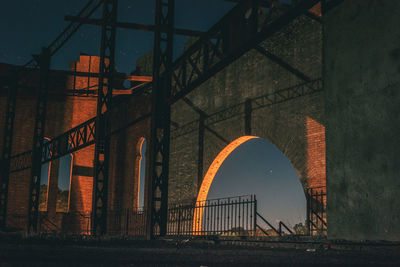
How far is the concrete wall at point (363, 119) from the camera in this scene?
15.7ft

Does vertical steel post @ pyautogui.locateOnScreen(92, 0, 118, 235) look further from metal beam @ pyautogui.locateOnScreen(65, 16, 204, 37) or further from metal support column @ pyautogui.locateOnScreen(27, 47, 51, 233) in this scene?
metal support column @ pyautogui.locateOnScreen(27, 47, 51, 233)

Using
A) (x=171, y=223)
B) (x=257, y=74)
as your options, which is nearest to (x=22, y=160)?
(x=171, y=223)

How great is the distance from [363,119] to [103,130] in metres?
11.5

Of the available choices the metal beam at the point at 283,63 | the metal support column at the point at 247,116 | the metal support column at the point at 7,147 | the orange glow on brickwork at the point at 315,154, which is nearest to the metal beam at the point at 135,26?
the metal beam at the point at 283,63

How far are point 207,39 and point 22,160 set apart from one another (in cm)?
1529

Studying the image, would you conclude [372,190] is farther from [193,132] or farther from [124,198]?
[124,198]

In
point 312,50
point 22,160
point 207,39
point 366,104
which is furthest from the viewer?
point 22,160

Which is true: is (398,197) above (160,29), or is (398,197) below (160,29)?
below

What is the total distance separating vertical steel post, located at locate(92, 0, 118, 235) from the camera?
47.9 ft

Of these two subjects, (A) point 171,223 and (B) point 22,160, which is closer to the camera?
(A) point 171,223

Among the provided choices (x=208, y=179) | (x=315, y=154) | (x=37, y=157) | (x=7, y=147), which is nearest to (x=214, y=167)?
(x=208, y=179)

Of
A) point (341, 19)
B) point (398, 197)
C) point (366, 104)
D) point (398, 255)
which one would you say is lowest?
point (398, 255)

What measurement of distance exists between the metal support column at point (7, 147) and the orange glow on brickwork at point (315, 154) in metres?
15.3

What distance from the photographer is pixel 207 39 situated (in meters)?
11.0
